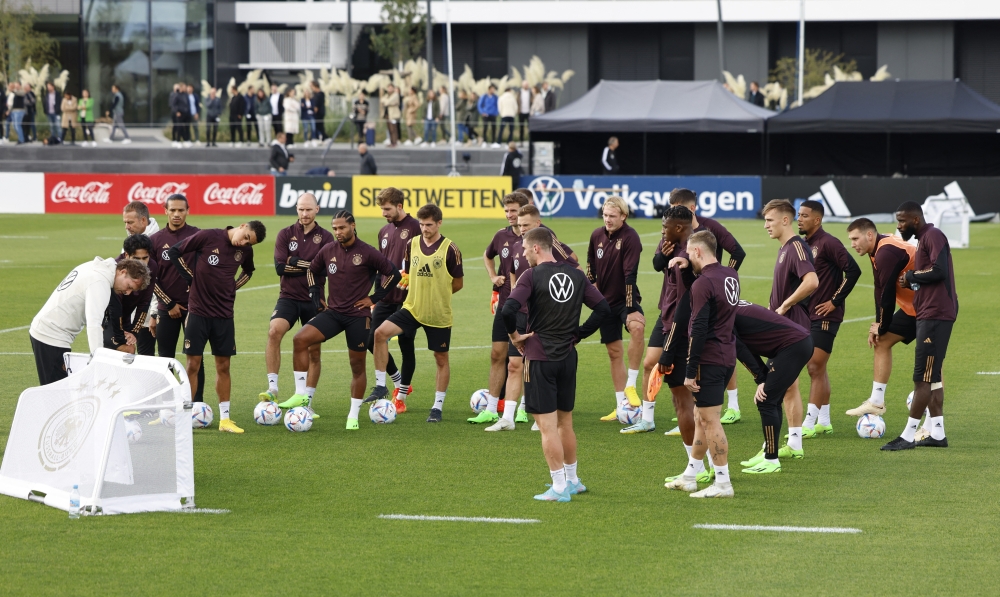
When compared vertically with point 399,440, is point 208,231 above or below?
above

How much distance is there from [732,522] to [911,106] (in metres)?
34.9

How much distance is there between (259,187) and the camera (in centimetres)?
4006

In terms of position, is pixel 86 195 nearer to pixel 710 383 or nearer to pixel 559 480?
pixel 559 480

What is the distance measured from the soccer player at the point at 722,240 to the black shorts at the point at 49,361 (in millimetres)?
5563

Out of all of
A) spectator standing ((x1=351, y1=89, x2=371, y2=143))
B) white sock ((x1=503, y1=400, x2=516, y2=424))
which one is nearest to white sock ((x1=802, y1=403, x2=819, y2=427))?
white sock ((x1=503, y1=400, x2=516, y2=424))

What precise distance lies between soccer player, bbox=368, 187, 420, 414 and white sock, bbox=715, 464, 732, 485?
186 inches

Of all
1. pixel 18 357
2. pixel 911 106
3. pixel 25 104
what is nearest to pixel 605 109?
pixel 911 106

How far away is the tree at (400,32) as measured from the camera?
6031cm

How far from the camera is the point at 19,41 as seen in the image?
56344 millimetres

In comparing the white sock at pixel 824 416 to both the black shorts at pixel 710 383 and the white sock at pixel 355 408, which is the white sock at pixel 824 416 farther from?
the white sock at pixel 355 408

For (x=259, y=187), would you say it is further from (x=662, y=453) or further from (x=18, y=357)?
(x=662, y=453)

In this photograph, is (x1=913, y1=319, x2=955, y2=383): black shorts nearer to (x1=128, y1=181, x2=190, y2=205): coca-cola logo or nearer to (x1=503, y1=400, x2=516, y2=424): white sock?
(x1=503, y1=400, x2=516, y2=424): white sock

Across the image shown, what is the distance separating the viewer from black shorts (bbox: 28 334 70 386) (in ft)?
33.4

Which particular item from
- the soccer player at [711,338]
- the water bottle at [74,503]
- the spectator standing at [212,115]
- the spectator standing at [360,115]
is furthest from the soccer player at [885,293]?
the spectator standing at [212,115]
